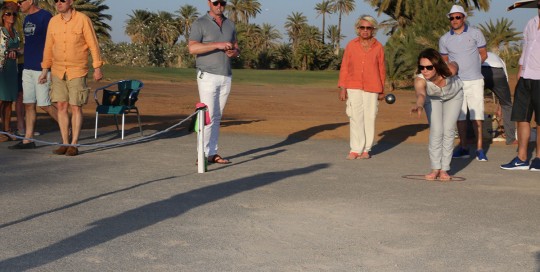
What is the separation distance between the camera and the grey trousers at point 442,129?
10492mm

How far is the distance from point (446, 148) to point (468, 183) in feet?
1.55

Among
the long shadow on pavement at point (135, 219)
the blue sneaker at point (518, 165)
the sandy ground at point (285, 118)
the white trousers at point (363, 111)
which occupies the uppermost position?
the white trousers at point (363, 111)

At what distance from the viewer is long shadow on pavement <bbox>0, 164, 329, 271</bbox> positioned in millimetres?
6125

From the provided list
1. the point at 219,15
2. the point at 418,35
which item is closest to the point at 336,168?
the point at 219,15

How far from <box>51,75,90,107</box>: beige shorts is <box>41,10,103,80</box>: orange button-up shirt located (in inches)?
2.6

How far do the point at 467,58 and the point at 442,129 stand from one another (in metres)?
2.52

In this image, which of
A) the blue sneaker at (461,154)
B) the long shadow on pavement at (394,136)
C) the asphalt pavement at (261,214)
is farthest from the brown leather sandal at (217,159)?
the blue sneaker at (461,154)

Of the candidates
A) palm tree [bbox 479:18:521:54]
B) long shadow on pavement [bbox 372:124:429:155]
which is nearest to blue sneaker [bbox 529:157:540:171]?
long shadow on pavement [bbox 372:124:429:155]

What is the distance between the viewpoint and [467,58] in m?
12.8

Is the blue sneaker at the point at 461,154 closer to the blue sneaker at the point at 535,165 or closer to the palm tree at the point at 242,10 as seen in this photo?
the blue sneaker at the point at 535,165

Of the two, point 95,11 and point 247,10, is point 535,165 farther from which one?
point 247,10

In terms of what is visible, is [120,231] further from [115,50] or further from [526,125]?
[115,50]

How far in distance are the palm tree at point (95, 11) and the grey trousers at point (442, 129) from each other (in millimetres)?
80616

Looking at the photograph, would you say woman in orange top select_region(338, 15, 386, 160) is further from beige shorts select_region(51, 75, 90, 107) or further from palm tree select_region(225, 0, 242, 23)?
palm tree select_region(225, 0, 242, 23)
